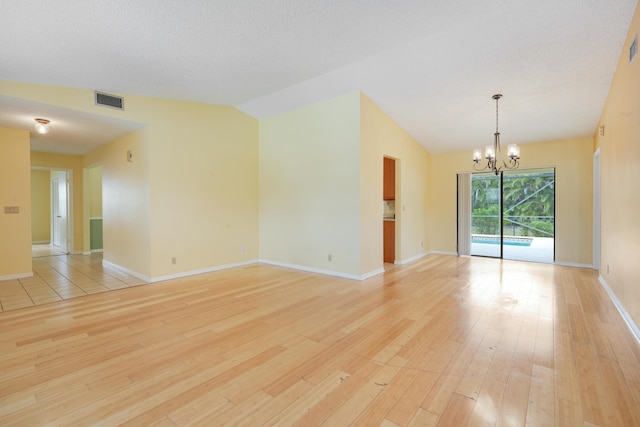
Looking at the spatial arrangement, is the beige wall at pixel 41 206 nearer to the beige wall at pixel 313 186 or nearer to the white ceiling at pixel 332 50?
the white ceiling at pixel 332 50

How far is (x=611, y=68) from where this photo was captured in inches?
145

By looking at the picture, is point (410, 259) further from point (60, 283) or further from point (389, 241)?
point (60, 283)

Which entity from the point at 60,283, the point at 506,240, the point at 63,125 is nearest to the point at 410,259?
the point at 506,240

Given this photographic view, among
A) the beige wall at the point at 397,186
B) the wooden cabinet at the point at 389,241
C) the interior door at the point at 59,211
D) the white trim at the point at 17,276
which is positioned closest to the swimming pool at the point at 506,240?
the beige wall at the point at 397,186

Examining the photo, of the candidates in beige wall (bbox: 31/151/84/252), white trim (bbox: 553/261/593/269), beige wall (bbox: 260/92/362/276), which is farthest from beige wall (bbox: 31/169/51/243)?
white trim (bbox: 553/261/593/269)

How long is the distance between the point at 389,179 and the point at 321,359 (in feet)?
15.3

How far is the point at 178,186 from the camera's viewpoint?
500 cm

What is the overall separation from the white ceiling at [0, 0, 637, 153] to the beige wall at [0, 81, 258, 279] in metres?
0.31

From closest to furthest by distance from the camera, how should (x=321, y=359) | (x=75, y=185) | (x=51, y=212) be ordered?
1. (x=321, y=359)
2. (x=75, y=185)
3. (x=51, y=212)

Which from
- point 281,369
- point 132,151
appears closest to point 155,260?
point 132,151

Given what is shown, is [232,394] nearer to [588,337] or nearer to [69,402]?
[69,402]

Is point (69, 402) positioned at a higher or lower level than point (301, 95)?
lower

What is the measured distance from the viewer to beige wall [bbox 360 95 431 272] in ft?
16.0

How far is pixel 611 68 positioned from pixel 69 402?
6.25 meters
